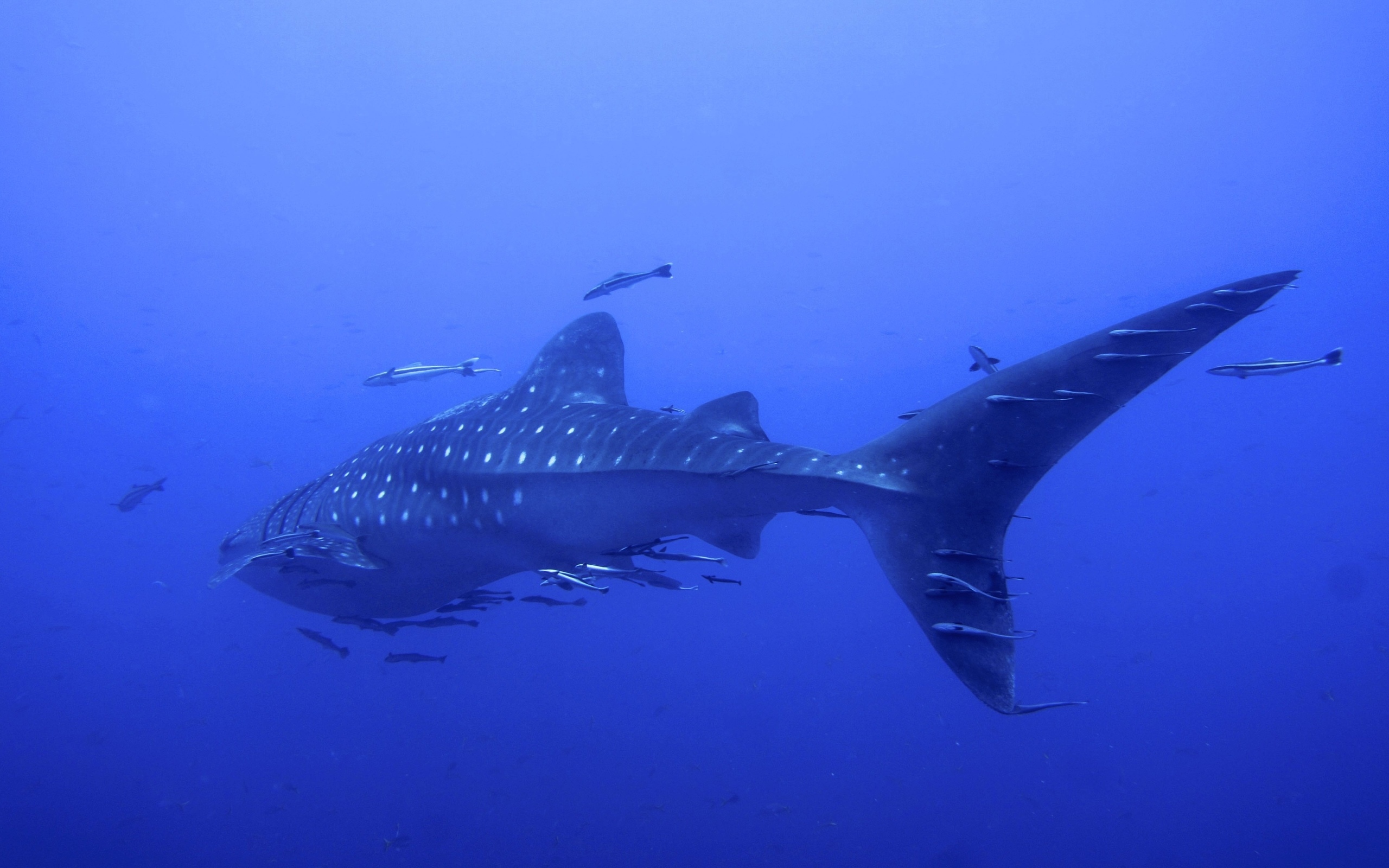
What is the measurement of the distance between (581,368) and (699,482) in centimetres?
224

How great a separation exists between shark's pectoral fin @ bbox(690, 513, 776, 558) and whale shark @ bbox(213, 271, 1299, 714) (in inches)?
0.6

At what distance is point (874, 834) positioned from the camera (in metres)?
16.8

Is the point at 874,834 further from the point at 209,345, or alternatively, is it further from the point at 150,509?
the point at 209,345

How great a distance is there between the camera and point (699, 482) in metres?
3.41

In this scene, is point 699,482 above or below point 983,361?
below

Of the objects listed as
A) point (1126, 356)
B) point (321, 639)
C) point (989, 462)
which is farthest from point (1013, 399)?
point (321, 639)

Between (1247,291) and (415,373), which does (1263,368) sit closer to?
(1247,291)

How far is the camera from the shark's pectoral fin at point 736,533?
3750 millimetres

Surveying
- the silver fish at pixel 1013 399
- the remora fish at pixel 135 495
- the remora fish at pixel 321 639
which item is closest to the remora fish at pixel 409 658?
the remora fish at pixel 321 639

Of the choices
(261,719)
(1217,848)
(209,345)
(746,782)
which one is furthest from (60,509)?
(1217,848)

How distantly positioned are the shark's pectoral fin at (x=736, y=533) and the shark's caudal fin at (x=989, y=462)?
26.1 inches

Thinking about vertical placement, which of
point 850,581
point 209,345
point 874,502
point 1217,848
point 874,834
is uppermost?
point 209,345

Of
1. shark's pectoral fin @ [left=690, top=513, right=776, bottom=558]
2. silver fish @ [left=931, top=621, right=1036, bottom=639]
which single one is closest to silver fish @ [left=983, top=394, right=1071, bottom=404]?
silver fish @ [left=931, top=621, right=1036, bottom=639]

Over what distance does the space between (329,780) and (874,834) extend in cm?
1366
